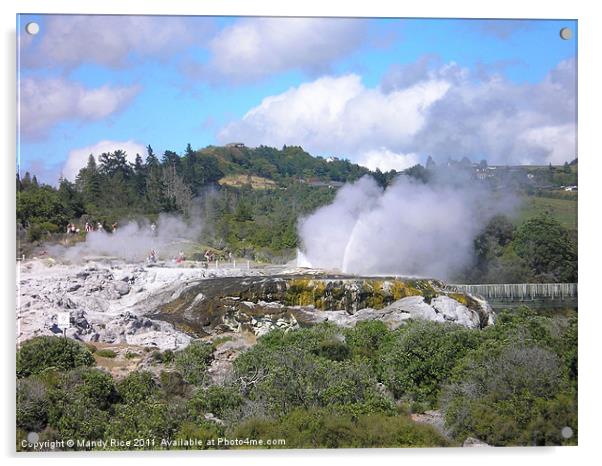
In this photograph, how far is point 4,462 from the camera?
28.2 ft

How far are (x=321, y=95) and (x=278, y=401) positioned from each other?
3.32 meters

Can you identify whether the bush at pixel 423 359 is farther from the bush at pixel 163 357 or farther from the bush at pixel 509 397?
the bush at pixel 163 357

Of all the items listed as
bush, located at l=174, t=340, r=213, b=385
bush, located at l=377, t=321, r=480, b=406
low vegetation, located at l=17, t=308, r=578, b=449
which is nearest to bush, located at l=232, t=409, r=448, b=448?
low vegetation, located at l=17, t=308, r=578, b=449

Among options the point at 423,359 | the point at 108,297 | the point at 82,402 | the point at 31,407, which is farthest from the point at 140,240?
the point at 423,359

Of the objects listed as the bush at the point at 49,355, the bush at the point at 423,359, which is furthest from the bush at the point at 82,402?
the bush at the point at 423,359

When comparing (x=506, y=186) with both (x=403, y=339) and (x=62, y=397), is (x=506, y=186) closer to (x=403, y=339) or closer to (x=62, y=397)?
(x=403, y=339)

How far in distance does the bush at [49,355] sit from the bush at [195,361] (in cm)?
96

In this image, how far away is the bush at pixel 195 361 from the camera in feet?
31.6

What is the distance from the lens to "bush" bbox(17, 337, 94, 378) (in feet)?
29.5

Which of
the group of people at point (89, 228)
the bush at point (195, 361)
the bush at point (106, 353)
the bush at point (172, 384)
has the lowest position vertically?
the bush at point (172, 384)

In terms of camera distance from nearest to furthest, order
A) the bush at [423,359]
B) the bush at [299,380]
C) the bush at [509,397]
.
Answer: the bush at [509,397]
the bush at [299,380]
the bush at [423,359]

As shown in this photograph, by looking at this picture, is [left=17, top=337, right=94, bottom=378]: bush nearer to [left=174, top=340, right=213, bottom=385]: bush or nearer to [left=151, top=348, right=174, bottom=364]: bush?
[left=151, top=348, right=174, bottom=364]: bush
